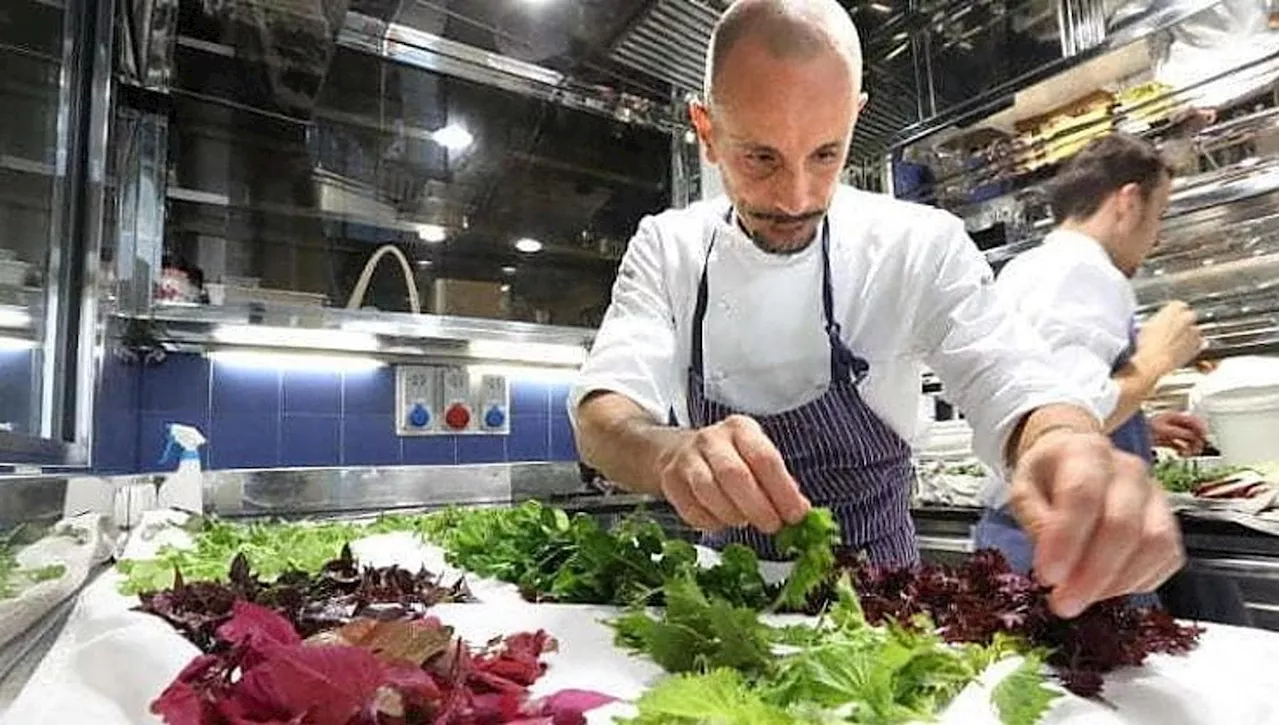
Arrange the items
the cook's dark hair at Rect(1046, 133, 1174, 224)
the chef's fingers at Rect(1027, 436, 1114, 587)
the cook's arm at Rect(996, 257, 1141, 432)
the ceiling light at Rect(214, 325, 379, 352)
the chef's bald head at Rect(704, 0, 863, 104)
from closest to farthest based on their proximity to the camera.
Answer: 1. the chef's fingers at Rect(1027, 436, 1114, 587)
2. the chef's bald head at Rect(704, 0, 863, 104)
3. the cook's arm at Rect(996, 257, 1141, 432)
4. the cook's dark hair at Rect(1046, 133, 1174, 224)
5. the ceiling light at Rect(214, 325, 379, 352)

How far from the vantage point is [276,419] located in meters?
2.87

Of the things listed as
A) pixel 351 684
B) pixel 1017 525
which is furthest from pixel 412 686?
pixel 1017 525

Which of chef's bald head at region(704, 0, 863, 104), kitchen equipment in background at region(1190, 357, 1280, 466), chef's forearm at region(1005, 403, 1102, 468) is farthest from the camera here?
kitchen equipment in background at region(1190, 357, 1280, 466)

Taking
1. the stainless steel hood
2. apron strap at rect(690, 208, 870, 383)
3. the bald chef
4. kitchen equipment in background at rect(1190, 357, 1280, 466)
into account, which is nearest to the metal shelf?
the stainless steel hood

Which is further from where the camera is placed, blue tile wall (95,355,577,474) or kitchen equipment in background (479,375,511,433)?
kitchen equipment in background (479,375,511,433)

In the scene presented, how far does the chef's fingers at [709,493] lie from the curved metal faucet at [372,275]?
99.9 inches

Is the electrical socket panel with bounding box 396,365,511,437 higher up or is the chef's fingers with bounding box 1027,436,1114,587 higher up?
the electrical socket panel with bounding box 396,365,511,437

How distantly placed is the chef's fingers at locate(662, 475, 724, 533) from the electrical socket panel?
2.50 m

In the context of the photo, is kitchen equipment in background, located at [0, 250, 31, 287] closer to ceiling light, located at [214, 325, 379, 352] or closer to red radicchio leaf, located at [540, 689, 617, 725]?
ceiling light, located at [214, 325, 379, 352]

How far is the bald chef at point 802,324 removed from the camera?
1.04 meters

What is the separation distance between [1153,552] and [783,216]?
78 cm

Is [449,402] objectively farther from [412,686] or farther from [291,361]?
[412,686]

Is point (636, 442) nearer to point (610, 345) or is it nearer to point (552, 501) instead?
point (610, 345)

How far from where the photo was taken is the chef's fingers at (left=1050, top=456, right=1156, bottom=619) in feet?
1.83
